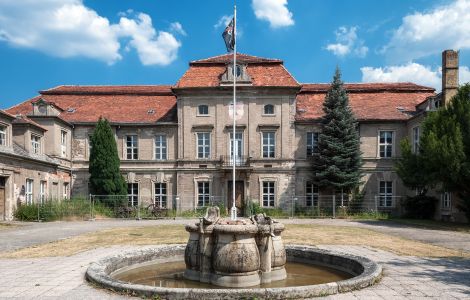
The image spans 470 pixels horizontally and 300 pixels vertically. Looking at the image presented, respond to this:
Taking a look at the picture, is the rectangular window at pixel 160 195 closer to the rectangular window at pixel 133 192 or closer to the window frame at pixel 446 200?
the rectangular window at pixel 133 192

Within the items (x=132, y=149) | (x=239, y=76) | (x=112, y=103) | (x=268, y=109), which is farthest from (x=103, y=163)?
(x=268, y=109)

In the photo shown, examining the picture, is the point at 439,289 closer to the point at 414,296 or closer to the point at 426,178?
the point at 414,296

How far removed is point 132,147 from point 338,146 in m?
15.7

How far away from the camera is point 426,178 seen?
2217cm

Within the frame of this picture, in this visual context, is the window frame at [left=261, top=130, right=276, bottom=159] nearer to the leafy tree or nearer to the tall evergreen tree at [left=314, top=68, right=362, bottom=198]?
the tall evergreen tree at [left=314, top=68, right=362, bottom=198]

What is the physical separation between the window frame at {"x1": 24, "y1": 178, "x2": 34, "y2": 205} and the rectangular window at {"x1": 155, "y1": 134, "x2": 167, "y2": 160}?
29.9 feet

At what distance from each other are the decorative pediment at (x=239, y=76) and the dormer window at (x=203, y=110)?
2.21 meters

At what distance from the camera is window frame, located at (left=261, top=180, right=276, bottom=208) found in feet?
101

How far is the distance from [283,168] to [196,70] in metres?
10.1

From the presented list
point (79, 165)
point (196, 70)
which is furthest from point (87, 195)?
point (196, 70)

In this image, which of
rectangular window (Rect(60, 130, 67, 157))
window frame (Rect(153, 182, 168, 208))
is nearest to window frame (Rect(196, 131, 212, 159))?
window frame (Rect(153, 182, 168, 208))

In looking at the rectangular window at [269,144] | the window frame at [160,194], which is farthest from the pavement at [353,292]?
the window frame at [160,194]

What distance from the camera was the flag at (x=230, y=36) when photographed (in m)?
14.9

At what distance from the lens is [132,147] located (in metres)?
32.1
